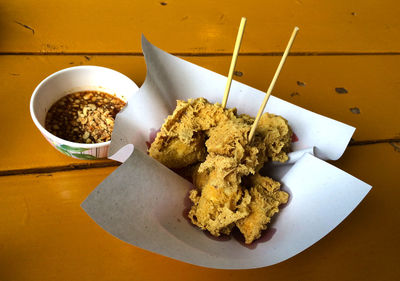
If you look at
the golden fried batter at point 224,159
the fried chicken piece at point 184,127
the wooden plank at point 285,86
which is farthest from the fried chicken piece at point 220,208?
the wooden plank at point 285,86

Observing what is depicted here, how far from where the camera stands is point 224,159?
0.70 m

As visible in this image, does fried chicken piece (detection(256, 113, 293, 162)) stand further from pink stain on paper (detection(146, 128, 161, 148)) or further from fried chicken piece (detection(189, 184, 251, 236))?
pink stain on paper (detection(146, 128, 161, 148))

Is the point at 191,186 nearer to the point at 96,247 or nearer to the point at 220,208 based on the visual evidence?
the point at 220,208

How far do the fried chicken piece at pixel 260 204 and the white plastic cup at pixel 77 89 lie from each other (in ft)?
1.20

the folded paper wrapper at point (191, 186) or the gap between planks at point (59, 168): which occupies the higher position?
the folded paper wrapper at point (191, 186)

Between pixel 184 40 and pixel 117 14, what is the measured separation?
290 mm

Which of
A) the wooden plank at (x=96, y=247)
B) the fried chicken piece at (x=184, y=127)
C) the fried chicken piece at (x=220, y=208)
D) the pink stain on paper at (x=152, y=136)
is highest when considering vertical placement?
the fried chicken piece at (x=184, y=127)

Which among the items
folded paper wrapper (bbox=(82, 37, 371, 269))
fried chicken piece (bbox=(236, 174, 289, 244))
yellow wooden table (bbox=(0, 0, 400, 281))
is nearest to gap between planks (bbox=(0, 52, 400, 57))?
yellow wooden table (bbox=(0, 0, 400, 281))

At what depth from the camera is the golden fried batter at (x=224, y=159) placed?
2.36ft

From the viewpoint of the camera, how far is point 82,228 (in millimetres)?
810

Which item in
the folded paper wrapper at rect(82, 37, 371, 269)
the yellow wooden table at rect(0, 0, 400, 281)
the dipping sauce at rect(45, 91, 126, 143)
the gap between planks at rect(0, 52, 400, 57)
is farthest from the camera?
the gap between planks at rect(0, 52, 400, 57)

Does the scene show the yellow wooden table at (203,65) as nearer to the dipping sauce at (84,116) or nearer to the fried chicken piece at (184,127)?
the dipping sauce at (84,116)

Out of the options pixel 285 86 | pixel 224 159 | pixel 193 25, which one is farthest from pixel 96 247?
pixel 193 25

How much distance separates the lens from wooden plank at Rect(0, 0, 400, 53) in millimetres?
1219
